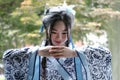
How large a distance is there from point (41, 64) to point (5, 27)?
132cm

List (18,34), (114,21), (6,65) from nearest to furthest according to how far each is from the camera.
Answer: (6,65) → (18,34) → (114,21)

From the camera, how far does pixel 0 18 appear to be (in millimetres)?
2168

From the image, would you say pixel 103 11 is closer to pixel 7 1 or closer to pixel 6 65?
pixel 7 1

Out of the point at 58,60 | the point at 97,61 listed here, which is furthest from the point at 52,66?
the point at 97,61

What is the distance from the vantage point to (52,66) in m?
0.89

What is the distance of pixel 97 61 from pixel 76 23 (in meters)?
1.21

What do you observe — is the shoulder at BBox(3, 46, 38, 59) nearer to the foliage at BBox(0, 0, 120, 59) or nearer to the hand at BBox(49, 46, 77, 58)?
the hand at BBox(49, 46, 77, 58)

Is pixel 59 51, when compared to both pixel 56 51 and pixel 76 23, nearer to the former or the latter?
pixel 56 51

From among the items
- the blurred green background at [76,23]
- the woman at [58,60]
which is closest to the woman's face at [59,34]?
the woman at [58,60]

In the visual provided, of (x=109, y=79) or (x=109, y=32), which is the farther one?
(x=109, y=32)

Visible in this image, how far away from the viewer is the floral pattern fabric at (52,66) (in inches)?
33.6

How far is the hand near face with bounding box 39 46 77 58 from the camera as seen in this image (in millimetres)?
817

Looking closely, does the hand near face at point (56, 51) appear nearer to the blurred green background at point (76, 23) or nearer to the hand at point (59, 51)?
the hand at point (59, 51)

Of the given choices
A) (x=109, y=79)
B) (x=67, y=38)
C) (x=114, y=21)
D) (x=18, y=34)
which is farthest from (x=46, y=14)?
(x=114, y=21)
